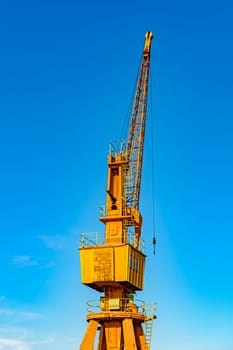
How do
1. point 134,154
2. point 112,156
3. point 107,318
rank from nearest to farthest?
point 107,318, point 112,156, point 134,154

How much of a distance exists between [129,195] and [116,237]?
738cm

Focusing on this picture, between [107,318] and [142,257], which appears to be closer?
[107,318]

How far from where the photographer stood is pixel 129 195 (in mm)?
59125

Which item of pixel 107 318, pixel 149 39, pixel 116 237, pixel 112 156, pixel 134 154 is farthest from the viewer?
pixel 149 39

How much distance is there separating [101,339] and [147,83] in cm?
3145

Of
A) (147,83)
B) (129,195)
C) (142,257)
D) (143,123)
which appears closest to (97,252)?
(142,257)

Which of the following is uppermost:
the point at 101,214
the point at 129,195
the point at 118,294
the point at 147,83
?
the point at 147,83

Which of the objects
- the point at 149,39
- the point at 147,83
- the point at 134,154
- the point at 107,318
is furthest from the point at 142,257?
the point at 149,39

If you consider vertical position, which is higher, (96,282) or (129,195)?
(129,195)

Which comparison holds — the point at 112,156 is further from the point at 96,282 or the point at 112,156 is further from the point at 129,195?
the point at 96,282

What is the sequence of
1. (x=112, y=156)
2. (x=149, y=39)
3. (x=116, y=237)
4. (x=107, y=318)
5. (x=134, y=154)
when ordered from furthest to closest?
1. (x=149, y=39)
2. (x=134, y=154)
3. (x=112, y=156)
4. (x=116, y=237)
5. (x=107, y=318)

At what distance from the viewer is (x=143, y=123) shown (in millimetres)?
64562

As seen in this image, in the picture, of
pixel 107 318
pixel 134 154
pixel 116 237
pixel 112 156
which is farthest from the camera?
pixel 134 154

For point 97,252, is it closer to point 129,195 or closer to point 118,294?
point 118,294
